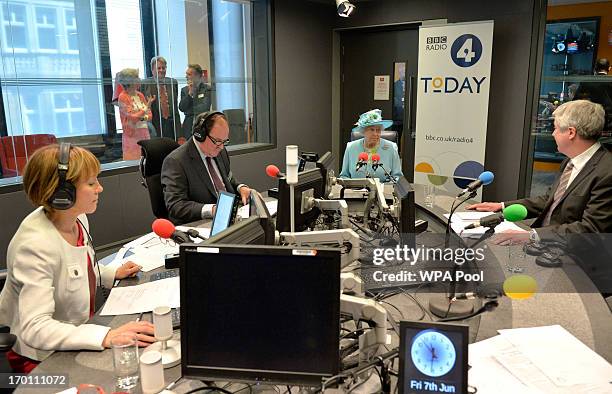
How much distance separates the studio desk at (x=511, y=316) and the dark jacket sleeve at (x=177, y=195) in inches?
30.5

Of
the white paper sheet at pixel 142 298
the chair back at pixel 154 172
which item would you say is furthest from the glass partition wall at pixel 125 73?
the white paper sheet at pixel 142 298

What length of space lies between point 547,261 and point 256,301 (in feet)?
4.86

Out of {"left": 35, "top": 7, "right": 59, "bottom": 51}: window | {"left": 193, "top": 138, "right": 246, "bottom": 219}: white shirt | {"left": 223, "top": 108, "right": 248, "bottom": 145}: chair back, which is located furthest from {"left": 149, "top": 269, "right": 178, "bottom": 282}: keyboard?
{"left": 223, "top": 108, "right": 248, "bottom": 145}: chair back

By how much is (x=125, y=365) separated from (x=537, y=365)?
1121mm

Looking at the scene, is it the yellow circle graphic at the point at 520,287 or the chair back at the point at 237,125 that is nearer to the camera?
the yellow circle graphic at the point at 520,287

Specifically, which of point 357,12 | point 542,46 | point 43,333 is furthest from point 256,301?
point 357,12

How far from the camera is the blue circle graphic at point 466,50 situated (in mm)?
4535

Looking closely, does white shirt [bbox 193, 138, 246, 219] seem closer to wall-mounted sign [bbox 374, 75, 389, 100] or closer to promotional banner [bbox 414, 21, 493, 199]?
promotional banner [bbox 414, 21, 493, 199]

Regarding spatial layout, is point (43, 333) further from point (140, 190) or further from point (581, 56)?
point (581, 56)

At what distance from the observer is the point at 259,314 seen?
3.69ft

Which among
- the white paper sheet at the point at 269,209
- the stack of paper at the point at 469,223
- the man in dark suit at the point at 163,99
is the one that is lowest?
the stack of paper at the point at 469,223

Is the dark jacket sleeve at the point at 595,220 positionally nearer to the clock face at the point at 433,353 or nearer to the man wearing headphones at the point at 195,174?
the clock face at the point at 433,353

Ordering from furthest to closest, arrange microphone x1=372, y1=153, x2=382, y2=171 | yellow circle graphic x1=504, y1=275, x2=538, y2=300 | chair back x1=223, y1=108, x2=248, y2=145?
1. chair back x1=223, y1=108, x2=248, y2=145
2. microphone x1=372, y1=153, x2=382, y2=171
3. yellow circle graphic x1=504, y1=275, x2=538, y2=300

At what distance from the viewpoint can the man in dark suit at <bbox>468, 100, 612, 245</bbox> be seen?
2230mm
